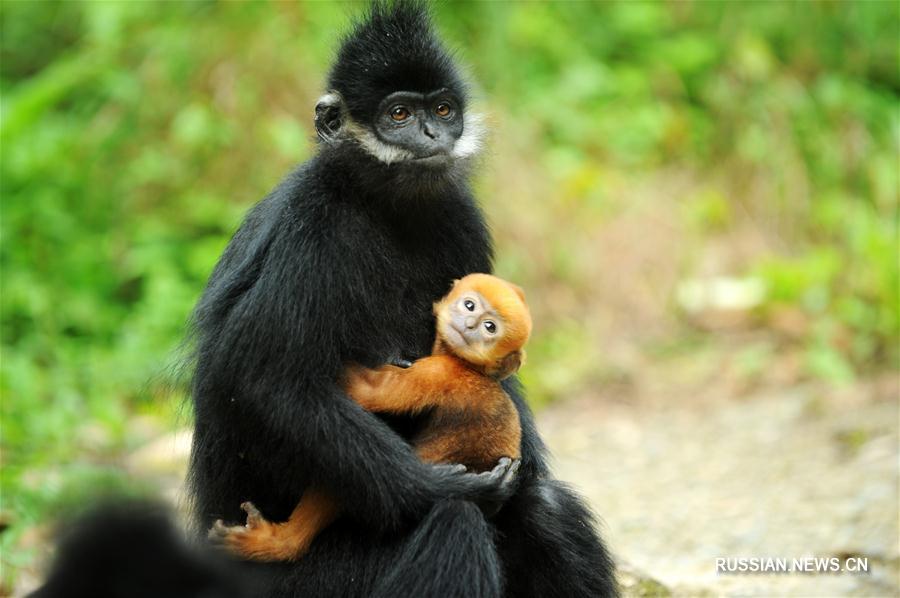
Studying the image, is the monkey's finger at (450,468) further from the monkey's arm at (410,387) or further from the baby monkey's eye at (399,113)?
the baby monkey's eye at (399,113)

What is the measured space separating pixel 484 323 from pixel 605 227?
20.3 ft

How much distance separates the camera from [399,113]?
12.5ft

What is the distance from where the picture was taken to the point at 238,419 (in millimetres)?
3494

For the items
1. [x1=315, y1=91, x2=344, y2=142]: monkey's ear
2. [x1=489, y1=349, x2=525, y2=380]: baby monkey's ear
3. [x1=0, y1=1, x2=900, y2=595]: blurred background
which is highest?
[x1=0, y1=1, x2=900, y2=595]: blurred background

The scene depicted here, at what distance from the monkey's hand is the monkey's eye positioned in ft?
3.71

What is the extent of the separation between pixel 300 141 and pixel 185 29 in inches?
50.3

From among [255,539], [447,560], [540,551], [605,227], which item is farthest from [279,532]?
[605,227]

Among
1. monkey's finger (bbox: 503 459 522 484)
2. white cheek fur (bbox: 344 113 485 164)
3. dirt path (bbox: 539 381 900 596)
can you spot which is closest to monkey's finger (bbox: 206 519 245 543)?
monkey's finger (bbox: 503 459 522 484)

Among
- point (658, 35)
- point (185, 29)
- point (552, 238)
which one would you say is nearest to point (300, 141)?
point (185, 29)

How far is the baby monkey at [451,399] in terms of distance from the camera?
3.45m

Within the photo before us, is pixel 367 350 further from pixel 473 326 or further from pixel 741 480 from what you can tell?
pixel 741 480

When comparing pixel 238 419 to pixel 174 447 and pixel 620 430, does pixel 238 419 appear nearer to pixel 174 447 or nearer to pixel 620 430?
pixel 174 447

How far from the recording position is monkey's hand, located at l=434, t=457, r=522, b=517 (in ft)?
11.3

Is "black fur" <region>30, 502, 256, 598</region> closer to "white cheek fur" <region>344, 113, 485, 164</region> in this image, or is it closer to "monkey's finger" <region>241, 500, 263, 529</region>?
"monkey's finger" <region>241, 500, 263, 529</region>
